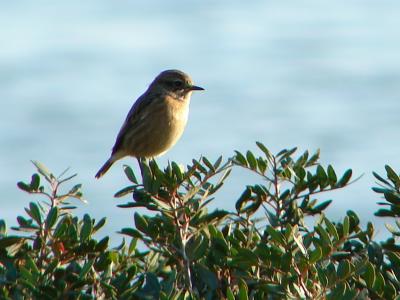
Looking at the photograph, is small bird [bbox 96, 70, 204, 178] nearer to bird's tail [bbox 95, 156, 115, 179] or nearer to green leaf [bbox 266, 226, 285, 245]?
bird's tail [bbox 95, 156, 115, 179]

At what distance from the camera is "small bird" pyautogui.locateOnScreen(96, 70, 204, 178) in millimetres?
9828

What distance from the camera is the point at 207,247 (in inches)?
159

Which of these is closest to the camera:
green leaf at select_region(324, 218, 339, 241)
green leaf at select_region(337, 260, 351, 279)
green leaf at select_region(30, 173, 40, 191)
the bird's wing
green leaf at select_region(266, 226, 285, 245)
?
green leaf at select_region(337, 260, 351, 279)

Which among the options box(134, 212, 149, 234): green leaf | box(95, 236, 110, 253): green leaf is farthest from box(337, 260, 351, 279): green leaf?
box(95, 236, 110, 253): green leaf

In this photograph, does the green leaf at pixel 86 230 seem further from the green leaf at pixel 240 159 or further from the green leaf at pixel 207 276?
the green leaf at pixel 240 159

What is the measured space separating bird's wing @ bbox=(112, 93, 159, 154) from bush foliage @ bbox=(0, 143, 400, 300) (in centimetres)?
518

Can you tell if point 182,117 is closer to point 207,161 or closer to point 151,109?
point 151,109

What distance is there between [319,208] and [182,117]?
5421 millimetres

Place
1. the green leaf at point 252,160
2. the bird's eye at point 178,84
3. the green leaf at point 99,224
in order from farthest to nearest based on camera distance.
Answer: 1. the bird's eye at point 178,84
2. the green leaf at point 252,160
3. the green leaf at point 99,224

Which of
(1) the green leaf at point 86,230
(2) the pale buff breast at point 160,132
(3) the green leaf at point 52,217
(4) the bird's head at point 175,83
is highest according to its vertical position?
(3) the green leaf at point 52,217

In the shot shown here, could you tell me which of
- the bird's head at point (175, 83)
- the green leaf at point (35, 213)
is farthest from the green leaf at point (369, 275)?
the bird's head at point (175, 83)

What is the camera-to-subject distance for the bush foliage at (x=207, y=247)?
371cm

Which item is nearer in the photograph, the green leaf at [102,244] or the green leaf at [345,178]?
the green leaf at [102,244]

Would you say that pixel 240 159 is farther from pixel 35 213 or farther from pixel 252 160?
pixel 35 213
